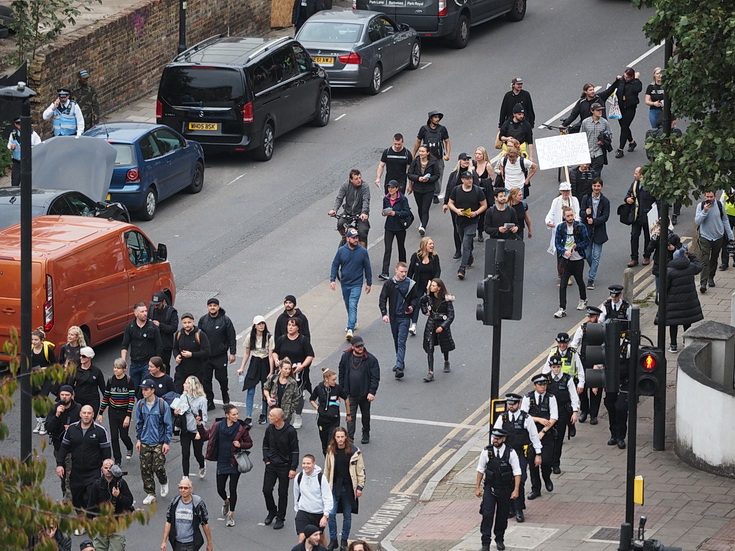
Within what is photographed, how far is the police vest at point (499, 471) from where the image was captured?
15664 millimetres

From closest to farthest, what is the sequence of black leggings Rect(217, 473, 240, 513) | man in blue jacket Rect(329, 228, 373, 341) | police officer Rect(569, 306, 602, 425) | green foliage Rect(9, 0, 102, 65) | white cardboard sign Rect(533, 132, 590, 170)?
black leggings Rect(217, 473, 240, 513) < police officer Rect(569, 306, 602, 425) < man in blue jacket Rect(329, 228, 373, 341) < white cardboard sign Rect(533, 132, 590, 170) < green foliage Rect(9, 0, 102, 65)

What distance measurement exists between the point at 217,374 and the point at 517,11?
20.2m

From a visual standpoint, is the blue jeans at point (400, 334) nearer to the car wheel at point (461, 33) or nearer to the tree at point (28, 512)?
the tree at point (28, 512)

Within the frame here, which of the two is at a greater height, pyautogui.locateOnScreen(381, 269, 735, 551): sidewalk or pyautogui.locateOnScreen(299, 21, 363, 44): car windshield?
pyautogui.locateOnScreen(299, 21, 363, 44): car windshield

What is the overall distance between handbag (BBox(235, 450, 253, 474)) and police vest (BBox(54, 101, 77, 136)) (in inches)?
480

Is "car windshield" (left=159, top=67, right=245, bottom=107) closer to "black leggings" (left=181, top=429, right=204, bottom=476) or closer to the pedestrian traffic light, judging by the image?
"black leggings" (left=181, top=429, right=204, bottom=476)

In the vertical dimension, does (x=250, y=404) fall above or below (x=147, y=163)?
below

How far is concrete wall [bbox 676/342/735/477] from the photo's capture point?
55.9 feet

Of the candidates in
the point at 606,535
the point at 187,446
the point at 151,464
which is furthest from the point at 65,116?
the point at 606,535

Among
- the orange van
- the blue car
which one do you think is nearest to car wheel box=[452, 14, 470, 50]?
the blue car

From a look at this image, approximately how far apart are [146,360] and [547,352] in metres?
5.54

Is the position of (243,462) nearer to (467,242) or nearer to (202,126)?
(467,242)

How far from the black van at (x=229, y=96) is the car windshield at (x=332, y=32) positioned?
2.80m

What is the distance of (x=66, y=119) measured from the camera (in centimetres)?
2723
